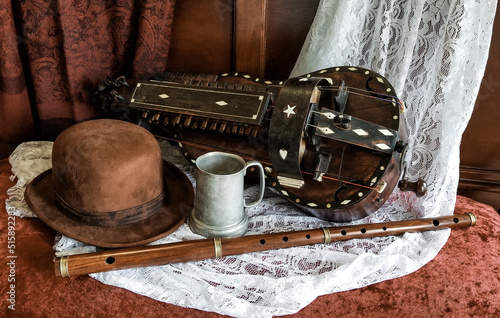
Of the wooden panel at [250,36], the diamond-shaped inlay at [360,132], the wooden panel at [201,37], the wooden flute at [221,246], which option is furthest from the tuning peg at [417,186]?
the wooden panel at [201,37]

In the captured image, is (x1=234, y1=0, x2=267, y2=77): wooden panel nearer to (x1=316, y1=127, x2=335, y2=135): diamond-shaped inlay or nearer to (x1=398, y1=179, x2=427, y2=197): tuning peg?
(x1=316, y1=127, x2=335, y2=135): diamond-shaped inlay

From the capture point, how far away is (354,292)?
91cm

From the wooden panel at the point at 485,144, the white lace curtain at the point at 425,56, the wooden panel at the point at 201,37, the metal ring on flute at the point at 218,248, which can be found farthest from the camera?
the wooden panel at the point at 201,37

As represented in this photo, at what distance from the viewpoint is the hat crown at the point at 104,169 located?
0.93m

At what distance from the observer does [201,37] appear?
1.43m

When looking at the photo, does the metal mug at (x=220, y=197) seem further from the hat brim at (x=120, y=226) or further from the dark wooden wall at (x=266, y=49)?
the dark wooden wall at (x=266, y=49)

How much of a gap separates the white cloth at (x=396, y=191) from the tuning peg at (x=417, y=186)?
12 centimetres

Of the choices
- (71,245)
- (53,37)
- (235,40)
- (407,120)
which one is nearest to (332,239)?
(407,120)

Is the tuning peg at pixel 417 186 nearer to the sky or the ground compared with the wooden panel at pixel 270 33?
nearer to the ground

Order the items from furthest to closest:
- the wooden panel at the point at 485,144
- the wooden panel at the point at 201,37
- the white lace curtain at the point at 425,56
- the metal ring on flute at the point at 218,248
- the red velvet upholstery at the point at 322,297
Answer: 1. the wooden panel at the point at 201,37
2. the wooden panel at the point at 485,144
3. the white lace curtain at the point at 425,56
4. the metal ring on flute at the point at 218,248
5. the red velvet upholstery at the point at 322,297

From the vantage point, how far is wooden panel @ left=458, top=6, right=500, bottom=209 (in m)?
1.24

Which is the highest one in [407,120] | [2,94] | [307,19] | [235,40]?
[307,19]

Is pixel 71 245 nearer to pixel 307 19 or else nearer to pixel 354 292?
pixel 354 292

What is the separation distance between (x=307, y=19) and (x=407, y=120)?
0.49 meters
